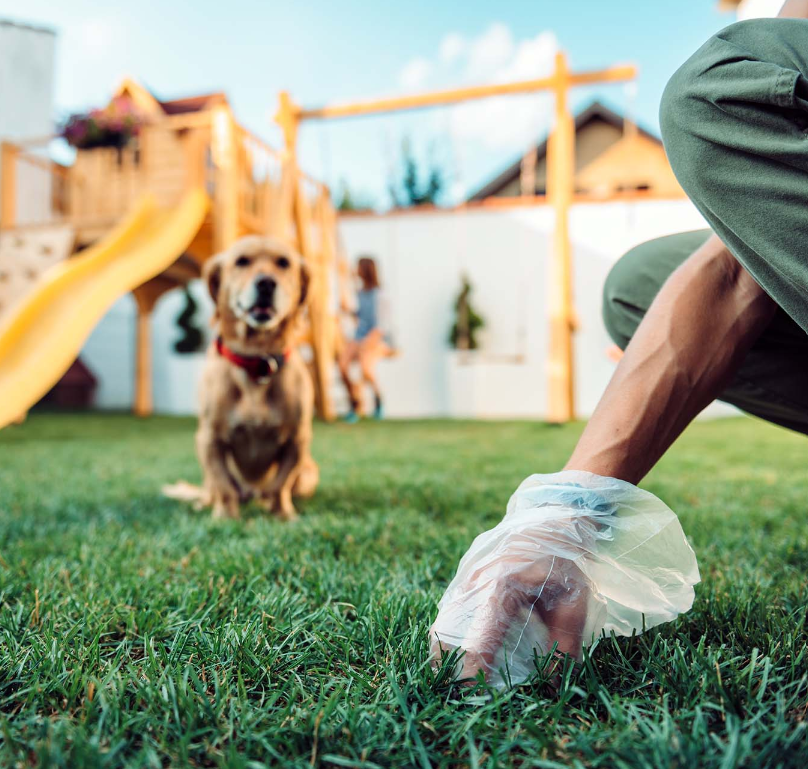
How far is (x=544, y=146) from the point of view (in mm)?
15078

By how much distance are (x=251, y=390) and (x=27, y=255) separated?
5350mm

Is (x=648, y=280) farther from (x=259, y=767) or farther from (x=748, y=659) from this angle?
(x=259, y=767)

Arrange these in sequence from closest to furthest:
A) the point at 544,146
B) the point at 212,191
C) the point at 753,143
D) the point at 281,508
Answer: the point at 753,143, the point at 281,508, the point at 212,191, the point at 544,146

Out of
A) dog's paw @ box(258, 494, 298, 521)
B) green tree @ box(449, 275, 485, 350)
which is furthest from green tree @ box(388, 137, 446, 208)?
dog's paw @ box(258, 494, 298, 521)

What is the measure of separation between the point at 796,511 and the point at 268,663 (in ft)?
5.99

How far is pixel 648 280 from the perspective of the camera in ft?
3.84

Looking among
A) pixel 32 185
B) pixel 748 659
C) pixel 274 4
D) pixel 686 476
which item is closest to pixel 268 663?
pixel 748 659

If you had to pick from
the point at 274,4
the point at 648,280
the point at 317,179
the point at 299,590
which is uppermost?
the point at 274,4

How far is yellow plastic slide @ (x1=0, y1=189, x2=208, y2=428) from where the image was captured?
393cm

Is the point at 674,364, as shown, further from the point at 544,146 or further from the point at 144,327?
the point at 544,146

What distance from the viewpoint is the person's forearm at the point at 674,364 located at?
0.81 meters

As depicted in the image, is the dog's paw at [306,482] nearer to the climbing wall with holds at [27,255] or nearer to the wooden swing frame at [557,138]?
the wooden swing frame at [557,138]

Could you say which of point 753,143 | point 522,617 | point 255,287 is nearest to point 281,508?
point 255,287

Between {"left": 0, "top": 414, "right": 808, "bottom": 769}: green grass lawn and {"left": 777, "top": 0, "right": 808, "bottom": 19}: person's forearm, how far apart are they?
32.9 inches
